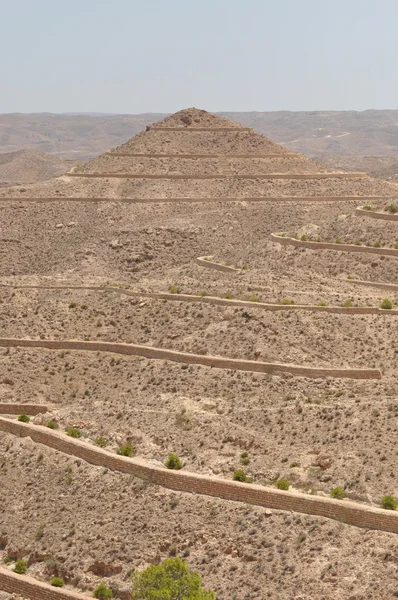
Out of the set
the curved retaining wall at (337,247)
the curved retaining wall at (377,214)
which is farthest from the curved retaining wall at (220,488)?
the curved retaining wall at (377,214)

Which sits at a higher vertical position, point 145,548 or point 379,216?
point 379,216

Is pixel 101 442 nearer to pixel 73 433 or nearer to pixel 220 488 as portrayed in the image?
pixel 73 433

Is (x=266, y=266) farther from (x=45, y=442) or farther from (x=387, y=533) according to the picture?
(x=387, y=533)

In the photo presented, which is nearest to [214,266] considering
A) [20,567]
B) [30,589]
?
[20,567]

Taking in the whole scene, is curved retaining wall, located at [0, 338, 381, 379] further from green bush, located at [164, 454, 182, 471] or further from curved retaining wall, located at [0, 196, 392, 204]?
curved retaining wall, located at [0, 196, 392, 204]

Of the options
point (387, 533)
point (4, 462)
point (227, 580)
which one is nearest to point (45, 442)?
point (4, 462)

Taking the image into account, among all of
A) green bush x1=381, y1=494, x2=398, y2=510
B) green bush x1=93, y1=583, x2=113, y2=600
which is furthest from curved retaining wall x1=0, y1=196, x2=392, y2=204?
green bush x1=93, y1=583, x2=113, y2=600
